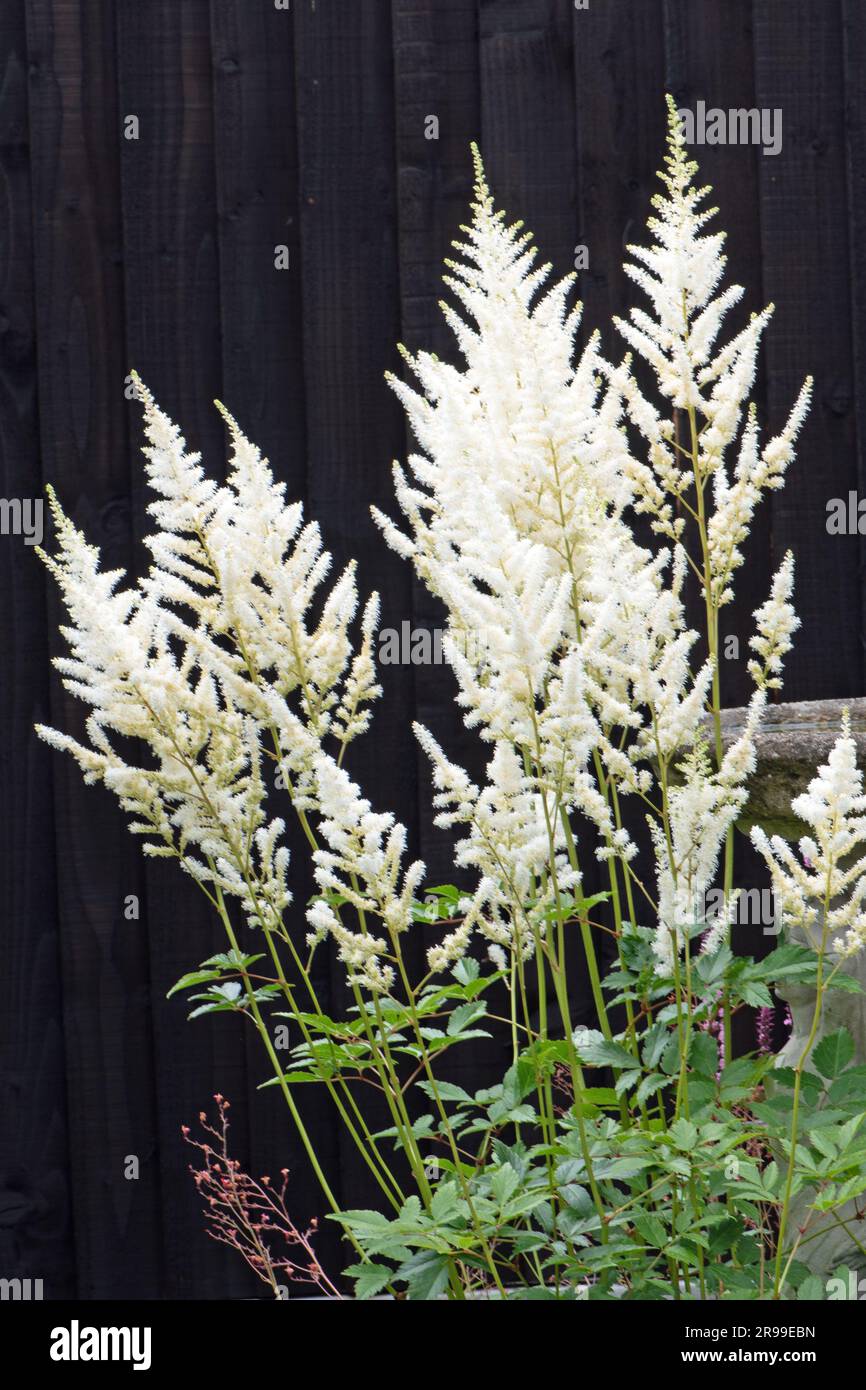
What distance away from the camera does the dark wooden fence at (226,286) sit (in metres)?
2.58

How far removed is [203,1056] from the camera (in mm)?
2572

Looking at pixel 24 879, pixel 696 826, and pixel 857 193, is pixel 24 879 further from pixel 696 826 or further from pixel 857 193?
pixel 857 193

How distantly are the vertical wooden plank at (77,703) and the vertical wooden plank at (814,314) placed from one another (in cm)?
125

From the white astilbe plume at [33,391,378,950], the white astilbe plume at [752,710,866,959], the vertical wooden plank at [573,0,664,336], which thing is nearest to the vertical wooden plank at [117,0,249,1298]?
the vertical wooden plank at [573,0,664,336]

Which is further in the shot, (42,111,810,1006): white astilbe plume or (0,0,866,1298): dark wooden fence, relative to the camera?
(0,0,866,1298): dark wooden fence

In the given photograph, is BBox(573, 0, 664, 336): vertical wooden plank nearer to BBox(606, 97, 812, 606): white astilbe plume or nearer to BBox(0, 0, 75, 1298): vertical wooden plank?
BBox(0, 0, 75, 1298): vertical wooden plank

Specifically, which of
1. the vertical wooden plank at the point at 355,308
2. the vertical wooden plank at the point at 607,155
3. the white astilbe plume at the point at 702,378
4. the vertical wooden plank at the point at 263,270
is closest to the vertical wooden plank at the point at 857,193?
the vertical wooden plank at the point at 607,155

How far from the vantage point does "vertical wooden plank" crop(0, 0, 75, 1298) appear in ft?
8.50

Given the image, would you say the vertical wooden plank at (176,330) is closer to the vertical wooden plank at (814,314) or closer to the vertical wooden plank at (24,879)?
the vertical wooden plank at (24,879)

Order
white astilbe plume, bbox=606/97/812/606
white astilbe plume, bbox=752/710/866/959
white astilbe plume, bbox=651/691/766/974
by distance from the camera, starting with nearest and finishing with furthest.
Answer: white astilbe plume, bbox=752/710/866/959, white astilbe plume, bbox=651/691/766/974, white astilbe plume, bbox=606/97/812/606

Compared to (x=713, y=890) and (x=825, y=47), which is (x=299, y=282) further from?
(x=713, y=890)

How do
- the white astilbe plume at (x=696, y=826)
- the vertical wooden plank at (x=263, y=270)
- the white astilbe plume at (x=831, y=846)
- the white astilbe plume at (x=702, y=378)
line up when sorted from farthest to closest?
1. the vertical wooden plank at (x=263, y=270)
2. the white astilbe plume at (x=702, y=378)
3. the white astilbe plume at (x=696, y=826)
4. the white astilbe plume at (x=831, y=846)
